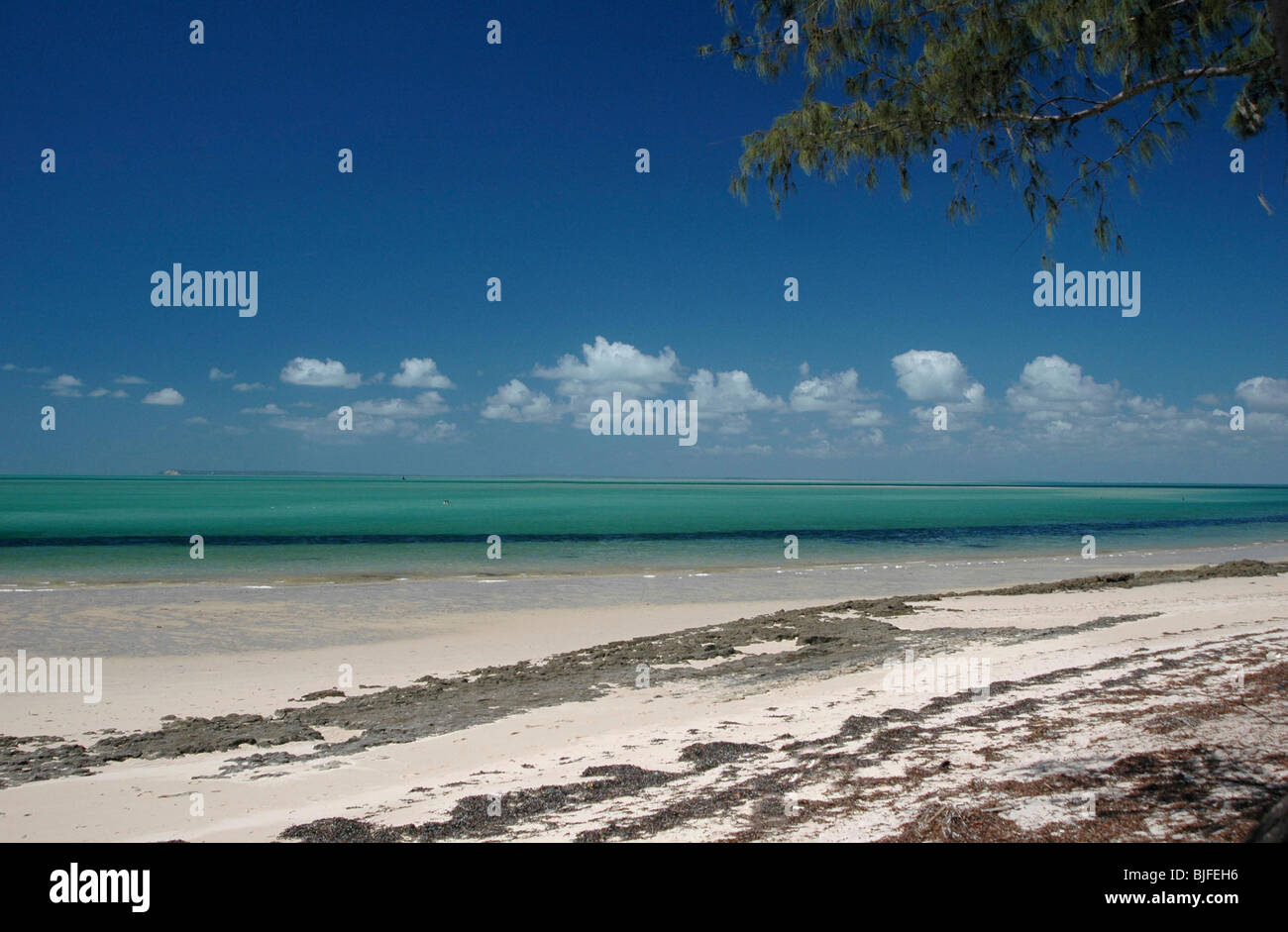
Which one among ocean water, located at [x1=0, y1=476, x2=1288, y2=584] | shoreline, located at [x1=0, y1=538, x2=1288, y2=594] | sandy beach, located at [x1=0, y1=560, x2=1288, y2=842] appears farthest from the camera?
ocean water, located at [x1=0, y1=476, x2=1288, y2=584]

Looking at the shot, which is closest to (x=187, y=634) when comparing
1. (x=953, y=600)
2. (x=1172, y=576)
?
(x=953, y=600)

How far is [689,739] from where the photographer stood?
7.95m

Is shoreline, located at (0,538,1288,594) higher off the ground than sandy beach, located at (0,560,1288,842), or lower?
lower

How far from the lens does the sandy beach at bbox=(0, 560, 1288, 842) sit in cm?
548

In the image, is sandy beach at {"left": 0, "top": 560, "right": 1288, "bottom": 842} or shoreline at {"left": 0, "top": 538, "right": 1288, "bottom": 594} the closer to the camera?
sandy beach at {"left": 0, "top": 560, "right": 1288, "bottom": 842}

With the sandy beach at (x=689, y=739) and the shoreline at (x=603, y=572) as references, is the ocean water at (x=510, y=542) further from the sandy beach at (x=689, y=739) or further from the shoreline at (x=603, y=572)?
the sandy beach at (x=689, y=739)

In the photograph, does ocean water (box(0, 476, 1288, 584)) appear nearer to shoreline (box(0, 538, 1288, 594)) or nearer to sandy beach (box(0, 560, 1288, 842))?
shoreline (box(0, 538, 1288, 594))

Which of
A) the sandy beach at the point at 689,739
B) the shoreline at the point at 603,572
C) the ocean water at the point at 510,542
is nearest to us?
the sandy beach at the point at 689,739

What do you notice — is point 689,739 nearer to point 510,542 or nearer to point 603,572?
point 603,572

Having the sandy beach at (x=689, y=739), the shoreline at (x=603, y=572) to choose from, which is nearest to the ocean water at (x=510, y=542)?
the shoreline at (x=603, y=572)

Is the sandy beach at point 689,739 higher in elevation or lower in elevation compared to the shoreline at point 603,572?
higher

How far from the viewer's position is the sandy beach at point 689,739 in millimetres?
5477

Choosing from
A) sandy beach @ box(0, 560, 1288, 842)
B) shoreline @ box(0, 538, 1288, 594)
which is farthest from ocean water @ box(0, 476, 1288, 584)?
sandy beach @ box(0, 560, 1288, 842)
